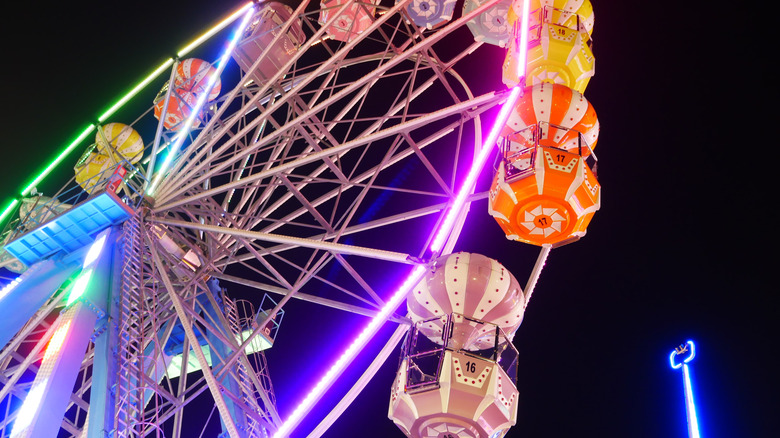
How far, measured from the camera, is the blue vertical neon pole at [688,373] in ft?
45.4

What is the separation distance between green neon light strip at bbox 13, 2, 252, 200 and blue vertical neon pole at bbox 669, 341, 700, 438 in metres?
11.9

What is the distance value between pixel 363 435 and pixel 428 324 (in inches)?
533

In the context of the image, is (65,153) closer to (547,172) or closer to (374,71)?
(374,71)

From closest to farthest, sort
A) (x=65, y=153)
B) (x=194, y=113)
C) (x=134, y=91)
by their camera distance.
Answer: (x=194, y=113) → (x=134, y=91) → (x=65, y=153)

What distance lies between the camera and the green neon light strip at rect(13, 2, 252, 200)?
14328 mm

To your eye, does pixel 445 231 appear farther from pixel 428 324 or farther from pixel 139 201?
pixel 139 201

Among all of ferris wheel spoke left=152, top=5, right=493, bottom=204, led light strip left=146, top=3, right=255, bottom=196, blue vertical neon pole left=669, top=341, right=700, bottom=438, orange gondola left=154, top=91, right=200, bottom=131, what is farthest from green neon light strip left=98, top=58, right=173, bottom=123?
blue vertical neon pole left=669, top=341, right=700, bottom=438

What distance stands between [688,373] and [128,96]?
44.0 ft

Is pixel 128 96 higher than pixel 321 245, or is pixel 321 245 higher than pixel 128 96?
pixel 128 96

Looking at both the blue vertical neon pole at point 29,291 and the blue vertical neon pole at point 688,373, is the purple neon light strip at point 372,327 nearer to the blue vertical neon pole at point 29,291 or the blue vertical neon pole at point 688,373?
the blue vertical neon pole at point 29,291

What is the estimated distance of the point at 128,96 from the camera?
15.1 meters

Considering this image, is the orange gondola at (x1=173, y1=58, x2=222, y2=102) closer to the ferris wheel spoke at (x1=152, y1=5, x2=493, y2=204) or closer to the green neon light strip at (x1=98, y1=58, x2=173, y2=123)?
the green neon light strip at (x1=98, y1=58, x2=173, y2=123)

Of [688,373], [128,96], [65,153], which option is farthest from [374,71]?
[688,373]

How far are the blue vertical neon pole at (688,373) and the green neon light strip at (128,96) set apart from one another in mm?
11936
